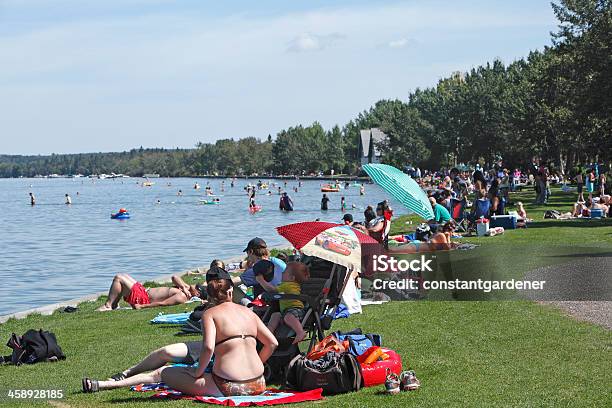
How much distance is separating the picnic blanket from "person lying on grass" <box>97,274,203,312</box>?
7.84 metres

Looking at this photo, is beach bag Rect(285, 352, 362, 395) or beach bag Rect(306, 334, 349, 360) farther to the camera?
beach bag Rect(306, 334, 349, 360)

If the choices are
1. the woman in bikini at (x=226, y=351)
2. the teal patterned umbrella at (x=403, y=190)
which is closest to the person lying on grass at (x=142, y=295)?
the teal patterned umbrella at (x=403, y=190)

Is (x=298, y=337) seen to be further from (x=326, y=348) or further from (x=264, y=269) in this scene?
(x=264, y=269)

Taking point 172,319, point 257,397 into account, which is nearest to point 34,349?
point 172,319

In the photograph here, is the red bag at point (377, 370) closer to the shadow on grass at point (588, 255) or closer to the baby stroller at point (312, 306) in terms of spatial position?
the baby stroller at point (312, 306)

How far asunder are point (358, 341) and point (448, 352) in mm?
1087

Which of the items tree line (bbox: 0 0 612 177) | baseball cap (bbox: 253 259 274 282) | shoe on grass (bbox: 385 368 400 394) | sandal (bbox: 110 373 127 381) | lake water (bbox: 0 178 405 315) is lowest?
lake water (bbox: 0 178 405 315)

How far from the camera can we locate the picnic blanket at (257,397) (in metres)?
8.31

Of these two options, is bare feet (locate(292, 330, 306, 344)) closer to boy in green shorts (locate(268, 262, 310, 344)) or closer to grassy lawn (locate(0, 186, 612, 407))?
boy in green shorts (locate(268, 262, 310, 344))

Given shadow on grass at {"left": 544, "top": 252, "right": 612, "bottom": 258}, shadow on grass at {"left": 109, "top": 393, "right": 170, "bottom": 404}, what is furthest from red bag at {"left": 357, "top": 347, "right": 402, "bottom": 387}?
shadow on grass at {"left": 544, "top": 252, "right": 612, "bottom": 258}

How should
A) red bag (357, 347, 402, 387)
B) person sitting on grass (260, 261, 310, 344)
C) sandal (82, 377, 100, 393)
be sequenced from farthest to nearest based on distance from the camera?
person sitting on grass (260, 261, 310, 344) < sandal (82, 377, 100, 393) < red bag (357, 347, 402, 387)

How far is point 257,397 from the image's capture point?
27.7 ft

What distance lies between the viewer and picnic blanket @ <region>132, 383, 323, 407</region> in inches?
327

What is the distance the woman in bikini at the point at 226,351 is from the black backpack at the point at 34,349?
3.17 m
